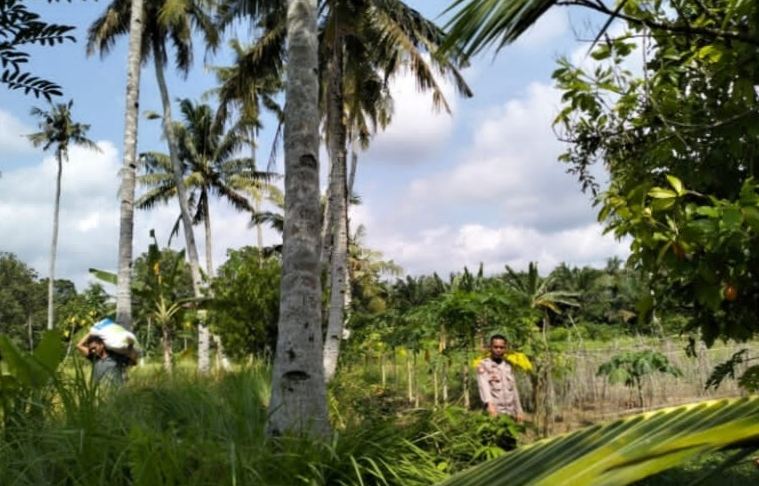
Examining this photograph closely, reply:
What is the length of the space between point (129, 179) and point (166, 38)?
9.67 m

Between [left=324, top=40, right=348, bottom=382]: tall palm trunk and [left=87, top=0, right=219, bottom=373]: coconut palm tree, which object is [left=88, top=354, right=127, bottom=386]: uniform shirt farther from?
[left=87, top=0, right=219, bottom=373]: coconut palm tree

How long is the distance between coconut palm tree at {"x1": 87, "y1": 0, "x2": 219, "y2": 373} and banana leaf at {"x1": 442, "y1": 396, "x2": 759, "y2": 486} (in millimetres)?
17715

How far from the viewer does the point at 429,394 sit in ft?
48.4

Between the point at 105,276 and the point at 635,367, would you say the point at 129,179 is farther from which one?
the point at 635,367

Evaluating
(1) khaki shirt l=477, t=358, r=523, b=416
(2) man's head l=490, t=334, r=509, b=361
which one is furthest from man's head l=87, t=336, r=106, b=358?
(2) man's head l=490, t=334, r=509, b=361

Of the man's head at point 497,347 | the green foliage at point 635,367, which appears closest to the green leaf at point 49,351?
the man's head at point 497,347

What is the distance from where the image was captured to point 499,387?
20.8 feet

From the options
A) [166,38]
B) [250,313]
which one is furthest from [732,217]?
[166,38]

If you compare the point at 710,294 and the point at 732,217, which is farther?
the point at 710,294

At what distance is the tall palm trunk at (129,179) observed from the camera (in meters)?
10.6

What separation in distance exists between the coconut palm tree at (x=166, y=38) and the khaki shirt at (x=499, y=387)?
12.5 metres

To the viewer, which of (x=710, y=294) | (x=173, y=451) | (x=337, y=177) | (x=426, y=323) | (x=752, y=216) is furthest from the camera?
(x=337, y=177)

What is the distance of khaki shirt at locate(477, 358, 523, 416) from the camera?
6.25 m

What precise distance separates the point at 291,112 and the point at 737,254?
346 cm
